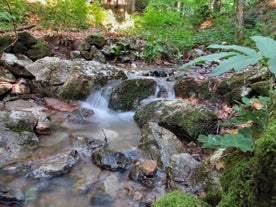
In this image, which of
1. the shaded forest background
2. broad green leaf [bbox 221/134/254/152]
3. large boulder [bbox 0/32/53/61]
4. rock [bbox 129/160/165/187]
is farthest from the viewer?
the shaded forest background

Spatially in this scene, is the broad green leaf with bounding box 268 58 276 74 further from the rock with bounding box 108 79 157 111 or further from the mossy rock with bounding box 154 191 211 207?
the rock with bounding box 108 79 157 111

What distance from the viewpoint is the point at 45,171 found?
11.4 feet

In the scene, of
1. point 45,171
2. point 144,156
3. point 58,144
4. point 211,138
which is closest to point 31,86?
point 58,144

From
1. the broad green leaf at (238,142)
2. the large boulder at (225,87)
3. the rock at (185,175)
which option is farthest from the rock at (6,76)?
the broad green leaf at (238,142)

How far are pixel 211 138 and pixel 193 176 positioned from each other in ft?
5.46

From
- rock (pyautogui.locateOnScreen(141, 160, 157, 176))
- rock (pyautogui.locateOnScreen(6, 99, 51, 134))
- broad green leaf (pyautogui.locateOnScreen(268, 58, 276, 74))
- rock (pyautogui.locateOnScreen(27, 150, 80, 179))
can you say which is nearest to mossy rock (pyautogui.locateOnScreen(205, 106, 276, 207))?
broad green leaf (pyautogui.locateOnScreen(268, 58, 276, 74))

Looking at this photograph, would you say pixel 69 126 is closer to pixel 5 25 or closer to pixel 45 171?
pixel 45 171

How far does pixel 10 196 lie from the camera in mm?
2973

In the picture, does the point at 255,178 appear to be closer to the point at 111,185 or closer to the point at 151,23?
the point at 111,185

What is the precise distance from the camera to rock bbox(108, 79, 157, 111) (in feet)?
19.4

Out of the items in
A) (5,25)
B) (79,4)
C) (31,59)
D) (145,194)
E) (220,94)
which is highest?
(79,4)

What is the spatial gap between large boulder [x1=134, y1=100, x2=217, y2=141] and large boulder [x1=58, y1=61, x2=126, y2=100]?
7.24 feet

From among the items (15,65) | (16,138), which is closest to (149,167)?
(16,138)

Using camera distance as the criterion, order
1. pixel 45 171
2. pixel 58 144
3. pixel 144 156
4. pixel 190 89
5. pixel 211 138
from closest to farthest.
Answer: pixel 211 138 < pixel 45 171 < pixel 144 156 < pixel 58 144 < pixel 190 89
